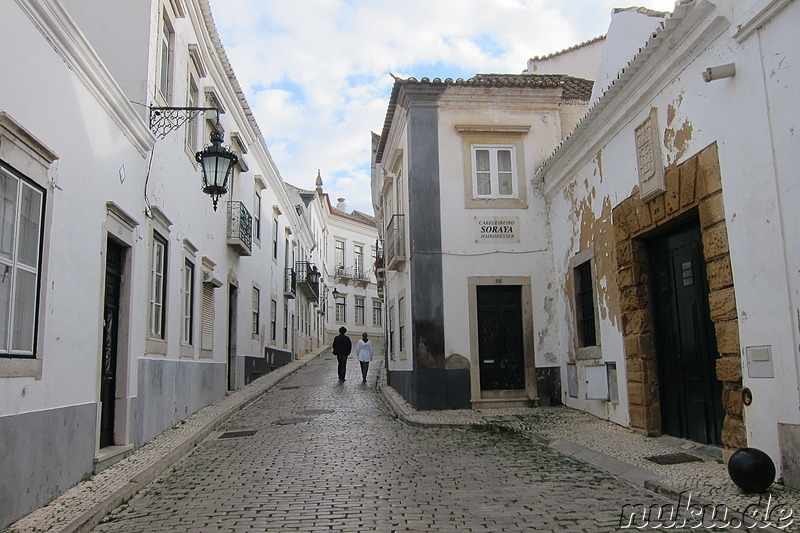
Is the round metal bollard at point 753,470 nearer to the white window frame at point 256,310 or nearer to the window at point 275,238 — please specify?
the white window frame at point 256,310

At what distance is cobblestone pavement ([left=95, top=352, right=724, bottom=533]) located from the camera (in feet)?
16.3

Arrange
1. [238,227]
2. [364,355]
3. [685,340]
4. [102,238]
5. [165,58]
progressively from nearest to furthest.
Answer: [102,238] < [685,340] < [165,58] < [238,227] < [364,355]

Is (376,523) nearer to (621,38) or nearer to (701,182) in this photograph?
(701,182)

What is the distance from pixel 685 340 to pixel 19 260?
6.73m

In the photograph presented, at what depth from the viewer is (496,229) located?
1248cm

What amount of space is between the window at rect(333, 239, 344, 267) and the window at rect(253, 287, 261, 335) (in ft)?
77.1

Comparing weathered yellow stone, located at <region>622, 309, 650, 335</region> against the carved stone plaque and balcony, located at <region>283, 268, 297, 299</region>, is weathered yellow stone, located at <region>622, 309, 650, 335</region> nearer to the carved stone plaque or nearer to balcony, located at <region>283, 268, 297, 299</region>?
the carved stone plaque

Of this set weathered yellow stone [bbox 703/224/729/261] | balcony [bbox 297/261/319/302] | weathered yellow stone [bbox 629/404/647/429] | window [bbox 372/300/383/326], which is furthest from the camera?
window [bbox 372/300/383/326]

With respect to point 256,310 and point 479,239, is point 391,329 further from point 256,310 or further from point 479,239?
point 479,239

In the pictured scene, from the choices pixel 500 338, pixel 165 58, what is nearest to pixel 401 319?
pixel 500 338

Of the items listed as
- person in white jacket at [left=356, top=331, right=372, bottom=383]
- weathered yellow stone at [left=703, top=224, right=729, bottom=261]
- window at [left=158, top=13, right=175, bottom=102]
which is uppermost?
window at [left=158, top=13, right=175, bottom=102]

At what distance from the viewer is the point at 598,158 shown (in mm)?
9797

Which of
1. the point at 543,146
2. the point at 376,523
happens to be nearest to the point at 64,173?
the point at 376,523

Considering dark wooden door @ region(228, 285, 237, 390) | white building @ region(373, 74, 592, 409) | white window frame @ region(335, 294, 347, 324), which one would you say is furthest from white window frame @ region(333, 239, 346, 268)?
white building @ region(373, 74, 592, 409)
